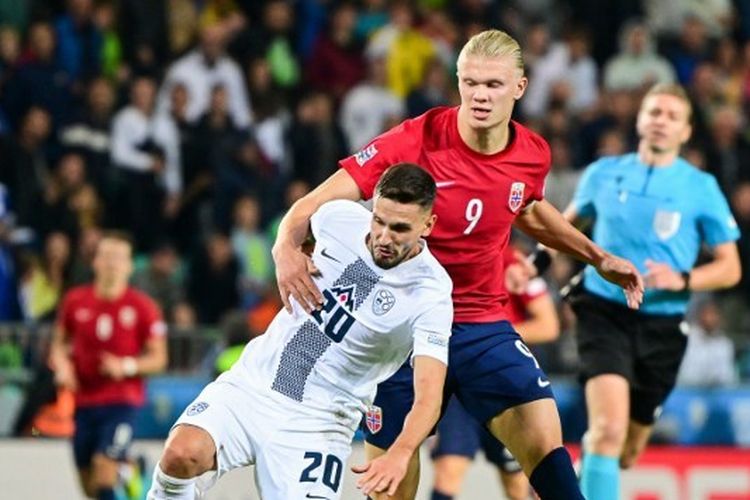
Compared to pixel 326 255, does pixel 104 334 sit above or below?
below

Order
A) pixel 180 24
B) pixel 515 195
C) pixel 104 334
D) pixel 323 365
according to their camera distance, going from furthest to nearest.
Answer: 1. pixel 180 24
2. pixel 104 334
3. pixel 515 195
4. pixel 323 365

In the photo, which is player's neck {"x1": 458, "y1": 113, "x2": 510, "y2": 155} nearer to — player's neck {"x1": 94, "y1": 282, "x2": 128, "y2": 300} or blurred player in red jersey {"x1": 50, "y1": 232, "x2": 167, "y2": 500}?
blurred player in red jersey {"x1": 50, "y1": 232, "x2": 167, "y2": 500}

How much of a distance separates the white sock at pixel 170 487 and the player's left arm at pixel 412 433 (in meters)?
0.84

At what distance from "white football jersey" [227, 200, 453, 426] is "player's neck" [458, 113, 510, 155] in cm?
62

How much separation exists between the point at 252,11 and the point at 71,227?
342 centimetres

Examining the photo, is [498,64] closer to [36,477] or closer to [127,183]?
[36,477]

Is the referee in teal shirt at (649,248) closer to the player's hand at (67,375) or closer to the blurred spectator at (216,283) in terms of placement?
the player's hand at (67,375)

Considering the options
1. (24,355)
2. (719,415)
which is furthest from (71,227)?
(719,415)

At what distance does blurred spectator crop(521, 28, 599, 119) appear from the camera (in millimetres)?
15836

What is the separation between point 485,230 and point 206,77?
26.4ft

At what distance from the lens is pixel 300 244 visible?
681 cm

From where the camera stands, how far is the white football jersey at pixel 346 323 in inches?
265

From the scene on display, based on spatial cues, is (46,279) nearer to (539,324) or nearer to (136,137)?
(136,137)

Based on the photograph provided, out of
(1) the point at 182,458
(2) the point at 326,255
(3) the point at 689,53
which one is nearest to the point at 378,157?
(2) the point at 326,255
